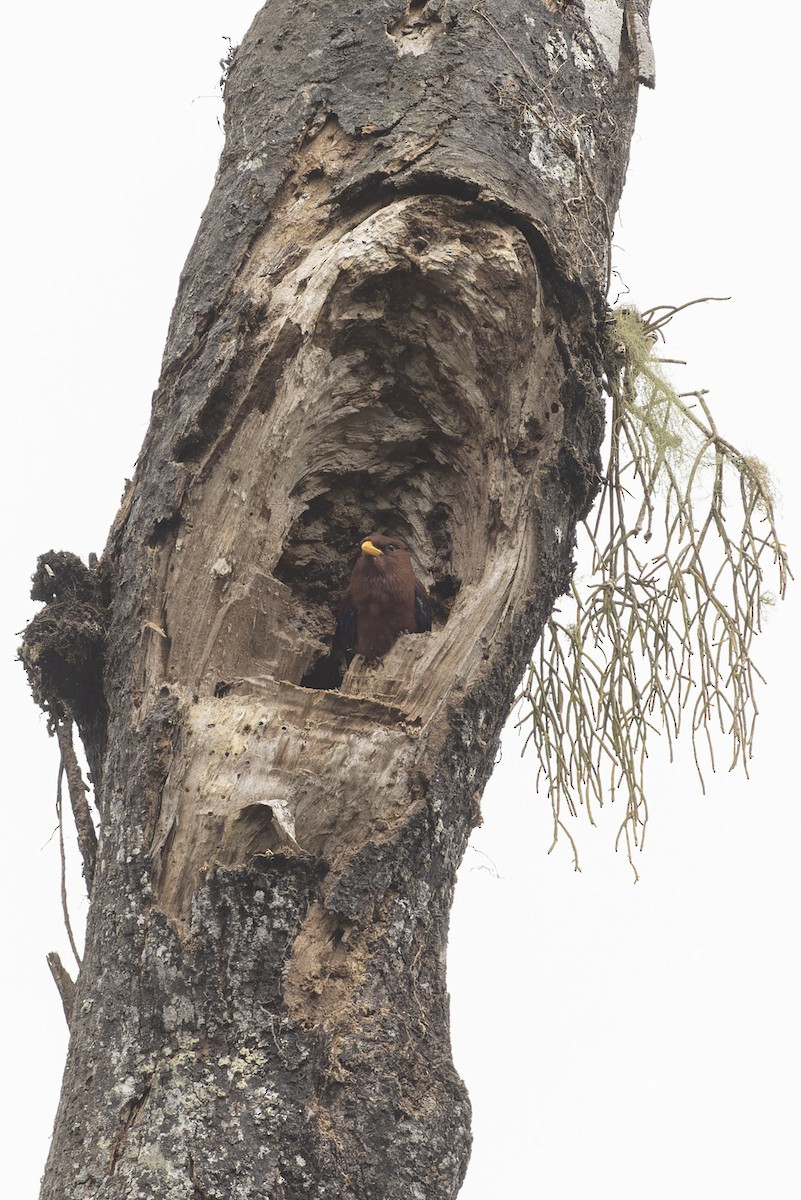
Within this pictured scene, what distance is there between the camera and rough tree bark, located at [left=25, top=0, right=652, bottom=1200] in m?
2.33

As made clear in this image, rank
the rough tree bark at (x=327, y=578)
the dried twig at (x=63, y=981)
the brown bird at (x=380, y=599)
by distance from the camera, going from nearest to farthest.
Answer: the rough tree bark at (x=327, y=578) < the dried twig at (x=63, y=981) < the brown bird at (x=380, y=599)

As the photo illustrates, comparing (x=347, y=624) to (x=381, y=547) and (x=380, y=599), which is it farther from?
(x=381, y=547)

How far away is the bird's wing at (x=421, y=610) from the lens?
3.36 m

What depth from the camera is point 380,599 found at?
3.36m

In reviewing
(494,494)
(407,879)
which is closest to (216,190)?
(494,494)

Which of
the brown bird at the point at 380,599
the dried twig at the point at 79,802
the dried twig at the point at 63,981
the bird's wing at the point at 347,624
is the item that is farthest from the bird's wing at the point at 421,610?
the dried twig at the point at 63,981

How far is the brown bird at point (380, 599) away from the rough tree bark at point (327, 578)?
0.19ft

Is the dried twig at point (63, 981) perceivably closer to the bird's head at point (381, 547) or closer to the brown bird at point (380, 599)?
the brown bird at point (380, 599)

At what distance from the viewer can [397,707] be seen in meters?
2.69

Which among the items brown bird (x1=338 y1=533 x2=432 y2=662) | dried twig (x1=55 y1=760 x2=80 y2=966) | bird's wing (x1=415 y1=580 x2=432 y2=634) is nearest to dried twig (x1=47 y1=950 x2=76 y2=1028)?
dried twig (x1=55 y1=760 x2=80 y2=966)

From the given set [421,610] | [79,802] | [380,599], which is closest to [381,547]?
[380,599]

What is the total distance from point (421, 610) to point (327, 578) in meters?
0.30

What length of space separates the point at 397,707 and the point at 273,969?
62 cm

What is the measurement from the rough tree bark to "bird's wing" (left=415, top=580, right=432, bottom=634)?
0.07m
